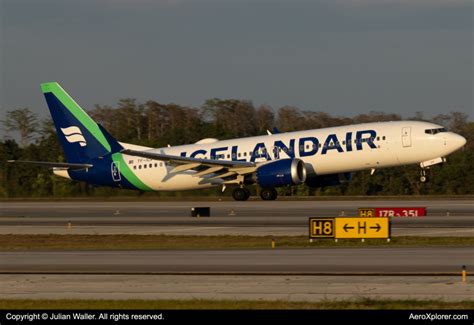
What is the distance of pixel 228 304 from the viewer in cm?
1905

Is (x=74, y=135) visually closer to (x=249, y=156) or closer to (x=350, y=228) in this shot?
(x=249, y=156)

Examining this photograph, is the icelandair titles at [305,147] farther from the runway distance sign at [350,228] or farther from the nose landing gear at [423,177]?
the runway distance sign at [350,228]

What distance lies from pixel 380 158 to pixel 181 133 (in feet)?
123

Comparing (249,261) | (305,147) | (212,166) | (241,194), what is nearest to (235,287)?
(249,261)

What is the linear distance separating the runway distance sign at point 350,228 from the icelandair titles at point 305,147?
2307 cm

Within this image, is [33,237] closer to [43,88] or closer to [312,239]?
[312,239]

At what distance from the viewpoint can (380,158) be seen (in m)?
55.8

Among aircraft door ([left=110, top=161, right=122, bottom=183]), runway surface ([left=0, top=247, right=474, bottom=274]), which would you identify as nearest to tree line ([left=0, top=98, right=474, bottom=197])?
aircraft door ([left=110, top=161, right=122, bottom=183])

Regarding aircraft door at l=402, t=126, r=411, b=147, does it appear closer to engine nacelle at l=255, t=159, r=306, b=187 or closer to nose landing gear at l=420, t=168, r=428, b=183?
nose landing gear at l=420, t=168, r=428, b=183

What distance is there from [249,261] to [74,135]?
128 feet

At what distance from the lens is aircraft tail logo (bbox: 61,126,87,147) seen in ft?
209

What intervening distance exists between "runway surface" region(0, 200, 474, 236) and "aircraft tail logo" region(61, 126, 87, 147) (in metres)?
4.67

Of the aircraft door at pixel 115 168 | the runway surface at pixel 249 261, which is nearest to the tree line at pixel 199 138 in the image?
the aircraft door at pixel 115 168

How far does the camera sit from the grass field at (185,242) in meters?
31.9
